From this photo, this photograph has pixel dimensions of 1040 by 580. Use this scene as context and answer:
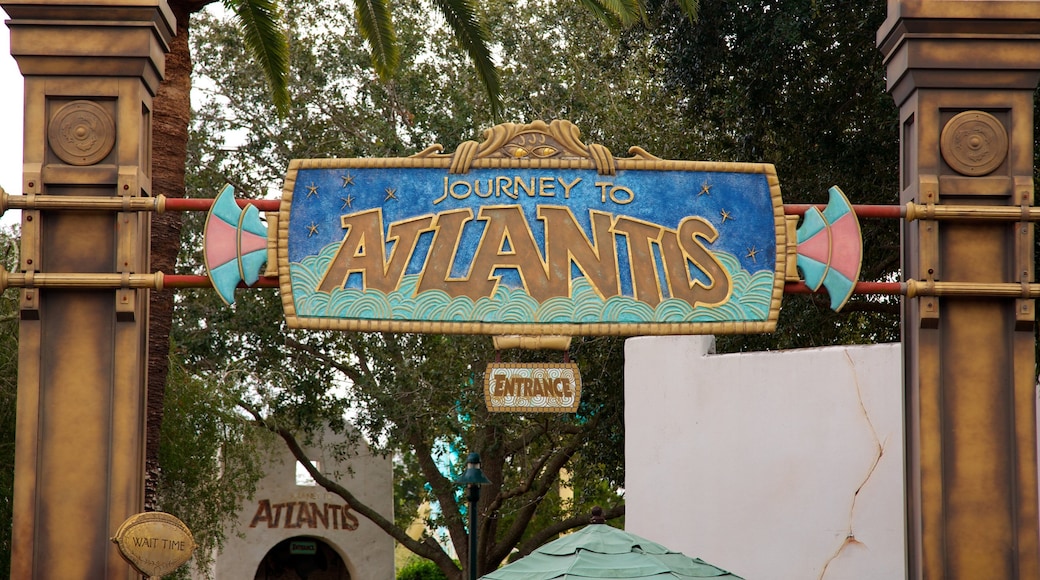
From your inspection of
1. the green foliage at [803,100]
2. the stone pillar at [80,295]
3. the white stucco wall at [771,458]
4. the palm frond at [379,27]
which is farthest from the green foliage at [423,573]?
the stone pillar at [80,295]

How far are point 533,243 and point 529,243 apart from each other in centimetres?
Result: 2

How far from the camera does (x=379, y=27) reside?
12.2 m

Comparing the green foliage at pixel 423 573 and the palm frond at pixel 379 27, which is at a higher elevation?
the palm frond at pixel 379 27

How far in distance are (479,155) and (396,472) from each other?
79.9 ft

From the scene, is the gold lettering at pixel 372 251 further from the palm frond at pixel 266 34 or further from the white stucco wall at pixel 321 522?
the white stucco wall at pixel 321 522

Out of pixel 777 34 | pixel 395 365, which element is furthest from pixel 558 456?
pixel 777 34

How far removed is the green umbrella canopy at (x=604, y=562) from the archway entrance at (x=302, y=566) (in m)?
19.6

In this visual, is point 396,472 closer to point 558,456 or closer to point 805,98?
point 558,456

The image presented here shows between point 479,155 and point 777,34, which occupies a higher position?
point 777,34

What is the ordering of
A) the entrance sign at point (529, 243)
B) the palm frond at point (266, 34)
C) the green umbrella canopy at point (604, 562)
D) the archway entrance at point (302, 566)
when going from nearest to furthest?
the entrance sign at point (529, 243)
the green umbrella canopy at point (604, 562)
the palm frond at point (266, 34)
the archway entrance at point (302, 566)

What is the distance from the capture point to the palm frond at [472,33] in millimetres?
11664

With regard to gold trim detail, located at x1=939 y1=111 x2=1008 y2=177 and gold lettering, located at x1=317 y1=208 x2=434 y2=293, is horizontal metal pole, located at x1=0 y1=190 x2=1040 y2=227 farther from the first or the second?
gold lettering, located at x1=317 y1=208 x2=434 y2=293

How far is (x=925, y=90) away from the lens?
7375 mm

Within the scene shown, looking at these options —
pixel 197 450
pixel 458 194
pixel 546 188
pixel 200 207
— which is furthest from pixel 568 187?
pixel 197 450
